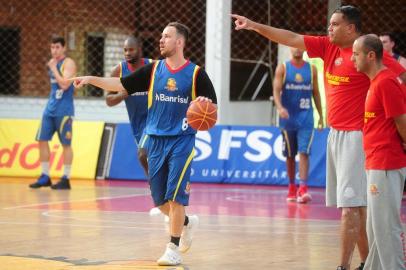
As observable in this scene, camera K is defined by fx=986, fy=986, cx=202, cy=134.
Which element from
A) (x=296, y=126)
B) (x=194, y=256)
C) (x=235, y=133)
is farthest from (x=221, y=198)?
(x=194, y=256)

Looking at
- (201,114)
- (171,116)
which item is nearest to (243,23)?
(201,114)

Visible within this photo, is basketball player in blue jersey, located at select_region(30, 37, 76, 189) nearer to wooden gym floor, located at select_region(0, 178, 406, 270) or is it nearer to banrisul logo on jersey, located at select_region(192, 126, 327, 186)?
wooden gym floor, located at select_region(0, 178, 406, 270)

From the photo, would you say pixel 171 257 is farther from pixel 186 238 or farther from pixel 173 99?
pixel 173 99

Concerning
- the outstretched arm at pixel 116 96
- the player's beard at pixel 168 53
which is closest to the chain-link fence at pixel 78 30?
the outstretched arm at pixel 116 96

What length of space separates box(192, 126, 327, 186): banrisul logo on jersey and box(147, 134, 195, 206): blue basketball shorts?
339 inches

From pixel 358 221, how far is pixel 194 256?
6.13 feet

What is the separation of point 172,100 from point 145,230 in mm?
2742

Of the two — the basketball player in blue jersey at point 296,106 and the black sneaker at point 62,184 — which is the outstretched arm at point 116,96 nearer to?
the basketball player in blue jersey at point 296,106

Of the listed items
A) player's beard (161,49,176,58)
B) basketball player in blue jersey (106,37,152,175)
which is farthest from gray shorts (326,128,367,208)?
basketball player in blue jersey (106,37,152,175)

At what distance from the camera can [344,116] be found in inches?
337

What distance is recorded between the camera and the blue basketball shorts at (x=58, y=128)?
1677cm

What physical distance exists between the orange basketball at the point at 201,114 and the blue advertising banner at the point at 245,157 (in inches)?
346

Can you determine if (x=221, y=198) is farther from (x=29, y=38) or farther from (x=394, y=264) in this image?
(x=29, y=38)

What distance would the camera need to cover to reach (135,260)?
9.23m
